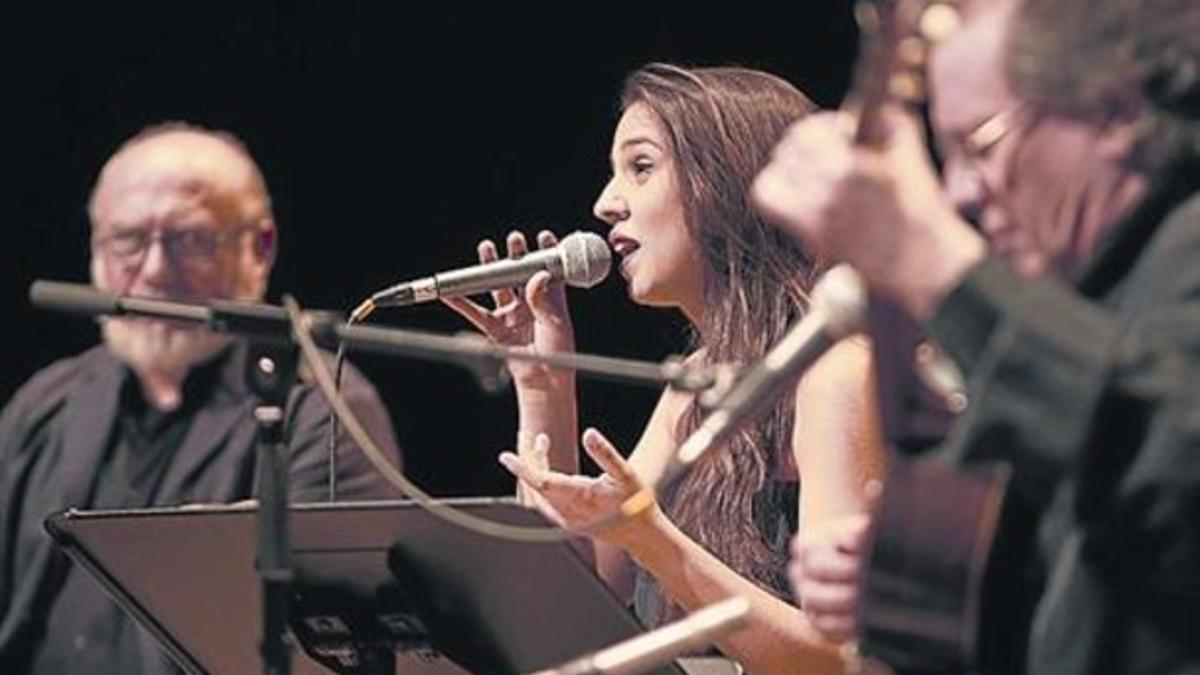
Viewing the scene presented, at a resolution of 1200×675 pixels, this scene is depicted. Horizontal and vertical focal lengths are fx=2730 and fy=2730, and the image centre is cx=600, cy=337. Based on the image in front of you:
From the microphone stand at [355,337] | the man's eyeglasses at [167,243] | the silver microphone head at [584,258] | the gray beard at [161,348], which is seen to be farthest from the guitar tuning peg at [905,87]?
the gray beard at [161,348]

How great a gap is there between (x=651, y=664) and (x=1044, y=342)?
555mm

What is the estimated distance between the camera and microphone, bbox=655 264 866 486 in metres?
2.15

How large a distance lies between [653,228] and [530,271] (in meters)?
0.20

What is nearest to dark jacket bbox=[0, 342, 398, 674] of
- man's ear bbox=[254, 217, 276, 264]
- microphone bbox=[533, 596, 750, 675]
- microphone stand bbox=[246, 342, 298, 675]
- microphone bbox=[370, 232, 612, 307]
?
man's ear bbox=[254, 217, 276, 264]

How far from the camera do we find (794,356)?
2182 mm

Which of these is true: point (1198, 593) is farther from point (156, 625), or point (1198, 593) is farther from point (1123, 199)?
point (156, 625)

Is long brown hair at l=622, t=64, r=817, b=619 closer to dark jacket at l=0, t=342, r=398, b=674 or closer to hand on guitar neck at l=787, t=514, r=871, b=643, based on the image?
dark jacket at l=0, t=342, r=398, b=674

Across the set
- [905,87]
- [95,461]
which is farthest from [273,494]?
[95,461]

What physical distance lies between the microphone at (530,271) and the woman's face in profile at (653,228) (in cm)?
6

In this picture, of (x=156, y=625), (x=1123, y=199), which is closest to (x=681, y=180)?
(x=156, y=625)

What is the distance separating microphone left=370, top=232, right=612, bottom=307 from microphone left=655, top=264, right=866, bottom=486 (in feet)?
4.07

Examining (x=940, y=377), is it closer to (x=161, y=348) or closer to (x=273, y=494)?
(x=273, y=494)

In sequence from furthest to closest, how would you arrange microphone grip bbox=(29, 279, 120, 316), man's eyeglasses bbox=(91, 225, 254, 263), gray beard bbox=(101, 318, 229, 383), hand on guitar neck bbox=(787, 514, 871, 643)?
gray beard bbox=(101, 318, 229, 383) < man's eyeglasses bbox=(91, 225, 254, 263) < microphone grip bbox=(29, 279, 120, 316) < hand on guitar neck bbox=(787, 514, 871, 643)

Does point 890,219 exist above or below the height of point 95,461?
above
